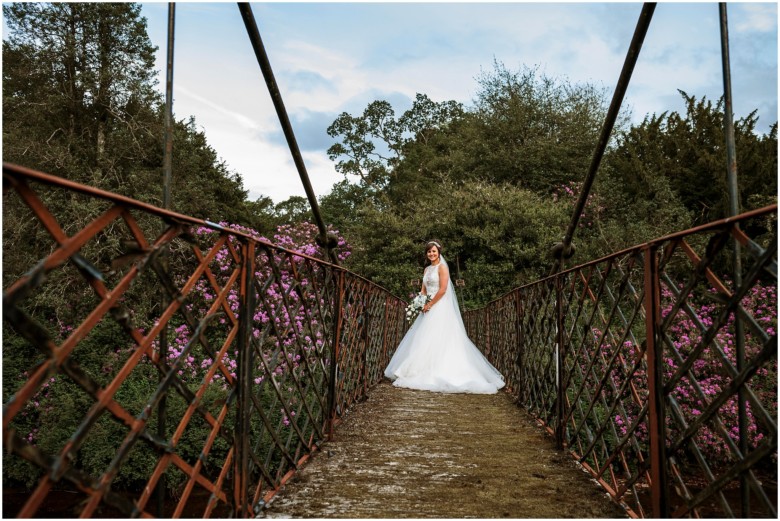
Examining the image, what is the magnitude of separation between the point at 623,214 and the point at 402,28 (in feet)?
37.1

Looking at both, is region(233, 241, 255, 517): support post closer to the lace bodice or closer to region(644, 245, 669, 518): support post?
region(644, 245, 669, 518): support post

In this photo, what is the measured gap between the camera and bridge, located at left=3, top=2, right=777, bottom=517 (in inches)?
45.4

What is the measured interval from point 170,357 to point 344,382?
15.0ft

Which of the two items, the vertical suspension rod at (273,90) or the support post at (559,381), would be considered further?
the support post at (559,381)

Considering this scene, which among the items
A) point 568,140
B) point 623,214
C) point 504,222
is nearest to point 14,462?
point 504,222

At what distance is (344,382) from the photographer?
3.90 metres

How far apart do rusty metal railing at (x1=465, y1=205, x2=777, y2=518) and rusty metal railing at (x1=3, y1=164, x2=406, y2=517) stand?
1325mm

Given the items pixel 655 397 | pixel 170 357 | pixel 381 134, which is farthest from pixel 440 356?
pixel 381 134

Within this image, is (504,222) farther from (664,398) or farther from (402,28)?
(664,398)

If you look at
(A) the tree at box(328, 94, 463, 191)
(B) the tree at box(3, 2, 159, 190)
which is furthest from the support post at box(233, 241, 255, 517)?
(A) the tree at box(328, 94, 463, 191)

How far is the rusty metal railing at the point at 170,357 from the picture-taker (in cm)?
101

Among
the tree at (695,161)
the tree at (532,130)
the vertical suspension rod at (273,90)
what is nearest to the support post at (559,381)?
the vertical suspension rod at (273,90)

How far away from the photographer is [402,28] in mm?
3451

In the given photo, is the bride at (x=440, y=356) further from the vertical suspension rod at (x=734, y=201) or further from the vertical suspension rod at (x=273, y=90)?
the vertical suspension rod at (x=734, y=201)
